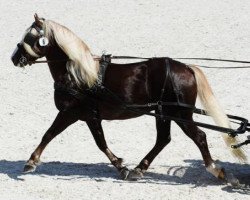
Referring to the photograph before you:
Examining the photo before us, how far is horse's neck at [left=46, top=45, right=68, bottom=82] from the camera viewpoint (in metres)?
6.66

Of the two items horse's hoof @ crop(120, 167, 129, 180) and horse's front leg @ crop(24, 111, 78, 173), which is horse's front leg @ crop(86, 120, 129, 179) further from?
horse's front leg @ crop(24, 111, 78, 173)

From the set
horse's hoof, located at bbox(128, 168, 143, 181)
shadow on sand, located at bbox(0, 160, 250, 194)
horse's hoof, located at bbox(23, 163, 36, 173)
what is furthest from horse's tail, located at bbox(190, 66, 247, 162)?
horse's hoof, located at bbox(23, 163, 36, 173)

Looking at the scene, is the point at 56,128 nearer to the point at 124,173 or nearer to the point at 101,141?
the point at 101,141

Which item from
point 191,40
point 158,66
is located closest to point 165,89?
point 158,66

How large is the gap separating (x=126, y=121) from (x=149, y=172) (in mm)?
2347

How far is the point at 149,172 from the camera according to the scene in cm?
698

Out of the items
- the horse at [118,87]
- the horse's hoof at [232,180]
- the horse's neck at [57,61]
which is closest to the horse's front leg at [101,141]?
the horse at [118,87]

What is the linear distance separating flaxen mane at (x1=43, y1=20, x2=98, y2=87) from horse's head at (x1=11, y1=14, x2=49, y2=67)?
0.25ft

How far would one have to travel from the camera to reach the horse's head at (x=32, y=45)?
6535 mm

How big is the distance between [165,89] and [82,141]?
2392 mm

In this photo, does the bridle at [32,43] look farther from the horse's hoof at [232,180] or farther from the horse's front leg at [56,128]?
the horse's hoof at [232,180]

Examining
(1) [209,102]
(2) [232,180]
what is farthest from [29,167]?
(2) [232,180]

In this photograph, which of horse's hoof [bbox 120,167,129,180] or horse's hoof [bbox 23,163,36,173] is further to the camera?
horse's hoof [bbox 23,163,36,173]

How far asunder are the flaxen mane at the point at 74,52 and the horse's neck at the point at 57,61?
119 millimetres
